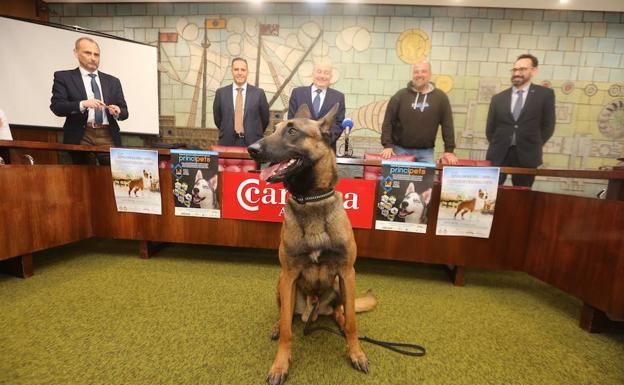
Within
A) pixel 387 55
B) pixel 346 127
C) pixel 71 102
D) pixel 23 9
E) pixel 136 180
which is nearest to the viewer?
pixel 136 180

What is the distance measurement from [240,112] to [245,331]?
10.8 ft

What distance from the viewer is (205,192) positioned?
7.54 feet

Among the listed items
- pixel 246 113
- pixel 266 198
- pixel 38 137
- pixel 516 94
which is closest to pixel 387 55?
pixel 516 94

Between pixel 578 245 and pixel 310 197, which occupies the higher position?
pixel 310 197

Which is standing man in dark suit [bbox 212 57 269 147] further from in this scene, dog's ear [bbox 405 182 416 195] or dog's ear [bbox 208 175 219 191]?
dog's ear [bbox 405 182 416 195]

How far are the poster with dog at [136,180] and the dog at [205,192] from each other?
0.38 m

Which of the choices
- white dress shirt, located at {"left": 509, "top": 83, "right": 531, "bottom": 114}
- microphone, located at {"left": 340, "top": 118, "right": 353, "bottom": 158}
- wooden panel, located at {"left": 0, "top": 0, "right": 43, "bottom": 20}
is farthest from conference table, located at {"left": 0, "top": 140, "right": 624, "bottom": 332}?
wooden panel, located at {"left": 0, "top": 0, "right": 43, "bottom": 20}

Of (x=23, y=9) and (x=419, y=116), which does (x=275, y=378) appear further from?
(x=23, y=9)

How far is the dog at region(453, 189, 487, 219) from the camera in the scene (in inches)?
80.9

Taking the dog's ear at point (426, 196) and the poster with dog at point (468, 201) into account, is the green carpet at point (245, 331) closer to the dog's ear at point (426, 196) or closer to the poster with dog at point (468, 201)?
the poster with dog at point (468, 201)

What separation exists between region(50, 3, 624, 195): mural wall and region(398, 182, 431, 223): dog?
3.39m

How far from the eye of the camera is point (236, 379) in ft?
3.86

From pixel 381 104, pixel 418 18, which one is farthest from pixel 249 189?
pixel 418 18

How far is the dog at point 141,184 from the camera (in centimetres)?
233
